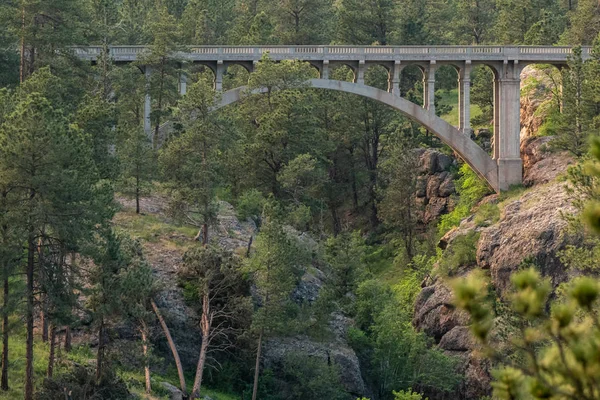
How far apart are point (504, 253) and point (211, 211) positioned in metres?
13.9

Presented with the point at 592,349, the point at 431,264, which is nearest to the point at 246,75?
the point at 431,264

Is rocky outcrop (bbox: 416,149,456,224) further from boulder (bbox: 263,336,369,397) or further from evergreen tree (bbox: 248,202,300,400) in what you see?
evergreen tree (bbox: 248,202,300,400)

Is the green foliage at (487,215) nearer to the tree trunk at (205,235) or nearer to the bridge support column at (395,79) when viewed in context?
the bridge support column at (395,79)

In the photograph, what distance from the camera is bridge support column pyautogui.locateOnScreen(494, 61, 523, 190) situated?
163 ft

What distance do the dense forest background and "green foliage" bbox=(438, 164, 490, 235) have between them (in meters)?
0.14

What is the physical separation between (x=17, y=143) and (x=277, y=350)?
44.3 feet

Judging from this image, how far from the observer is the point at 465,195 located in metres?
53.5

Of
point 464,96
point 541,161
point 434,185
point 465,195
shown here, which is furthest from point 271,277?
point 434,185

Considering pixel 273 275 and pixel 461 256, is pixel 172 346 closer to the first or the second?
pixel 273 275

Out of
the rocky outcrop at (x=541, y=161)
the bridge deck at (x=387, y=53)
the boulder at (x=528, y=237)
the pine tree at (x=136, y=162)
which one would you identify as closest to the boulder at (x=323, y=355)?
the boulder at (x=528, y=237)

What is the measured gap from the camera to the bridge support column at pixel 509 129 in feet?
163

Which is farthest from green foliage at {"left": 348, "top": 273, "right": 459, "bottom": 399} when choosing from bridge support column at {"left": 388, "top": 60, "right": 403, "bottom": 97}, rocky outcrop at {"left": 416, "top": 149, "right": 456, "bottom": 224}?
rocky outcrop at {"left": 416, "top": 149, "right": 456, "bottom": 224}

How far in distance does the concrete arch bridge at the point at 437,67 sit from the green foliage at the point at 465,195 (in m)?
1.29

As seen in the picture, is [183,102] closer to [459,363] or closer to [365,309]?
[365,309]
